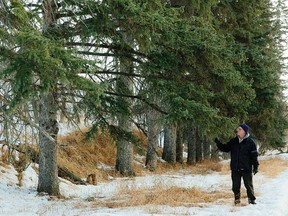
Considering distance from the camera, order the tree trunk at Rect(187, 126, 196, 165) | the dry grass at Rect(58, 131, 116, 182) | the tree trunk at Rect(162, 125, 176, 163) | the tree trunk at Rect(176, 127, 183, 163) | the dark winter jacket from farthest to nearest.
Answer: the tree trunk at Rect(176, 127, 183, 163)
the tree trunk at Rect(187, 126, 196, 165)
the tree trunk at Rect(162, 125, 176, 163)
the dry grass at Rect(58, 131, 116, 182)
the dark winter jacket

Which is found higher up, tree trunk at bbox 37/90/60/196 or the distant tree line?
the distant tree line

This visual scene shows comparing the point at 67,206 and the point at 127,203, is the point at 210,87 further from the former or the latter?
the point at 67,206

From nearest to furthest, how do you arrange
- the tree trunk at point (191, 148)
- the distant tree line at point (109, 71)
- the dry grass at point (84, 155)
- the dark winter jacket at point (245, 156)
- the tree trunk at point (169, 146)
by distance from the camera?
the distant tree line at point (109, 71) < the dark winter jacket at point (245, 156) < the dry grass at point (84, 155) < the tree trunk at point (169, 146) < the tree trunk at point (191, 148)

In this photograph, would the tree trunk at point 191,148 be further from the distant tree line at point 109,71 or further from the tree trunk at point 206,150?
the distant tree line at point 109,71

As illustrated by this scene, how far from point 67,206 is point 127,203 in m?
1.33

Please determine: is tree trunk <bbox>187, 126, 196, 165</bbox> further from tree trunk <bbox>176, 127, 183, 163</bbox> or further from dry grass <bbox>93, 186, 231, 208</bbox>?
dry grass <bbox>93, 186, 231, 208</bbox>

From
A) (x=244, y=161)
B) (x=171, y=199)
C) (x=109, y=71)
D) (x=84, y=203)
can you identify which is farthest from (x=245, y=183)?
(x=109, y=71)

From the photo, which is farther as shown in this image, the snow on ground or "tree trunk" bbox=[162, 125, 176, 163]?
"tree trunk" bbox=[162, 125, 176, 163]

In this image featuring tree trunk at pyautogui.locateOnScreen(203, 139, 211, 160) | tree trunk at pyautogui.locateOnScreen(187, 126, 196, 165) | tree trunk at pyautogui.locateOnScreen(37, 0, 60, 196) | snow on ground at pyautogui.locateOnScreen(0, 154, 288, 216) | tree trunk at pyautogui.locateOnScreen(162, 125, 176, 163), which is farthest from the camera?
tree trunk at pyautogui.locateOnScreen(203, 139, 211, 160)

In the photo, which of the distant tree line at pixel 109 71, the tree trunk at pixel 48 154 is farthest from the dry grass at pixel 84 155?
the distant tree line at pixel 109 71

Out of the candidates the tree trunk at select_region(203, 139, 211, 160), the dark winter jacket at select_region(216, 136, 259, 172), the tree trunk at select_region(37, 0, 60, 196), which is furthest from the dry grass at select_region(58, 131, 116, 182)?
the tree trunk at select_region(203, 139, 211, 160)

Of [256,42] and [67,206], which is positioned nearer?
[67,206]

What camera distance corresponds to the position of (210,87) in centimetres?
1028

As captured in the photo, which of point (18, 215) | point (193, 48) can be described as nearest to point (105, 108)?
point (193, 48)
